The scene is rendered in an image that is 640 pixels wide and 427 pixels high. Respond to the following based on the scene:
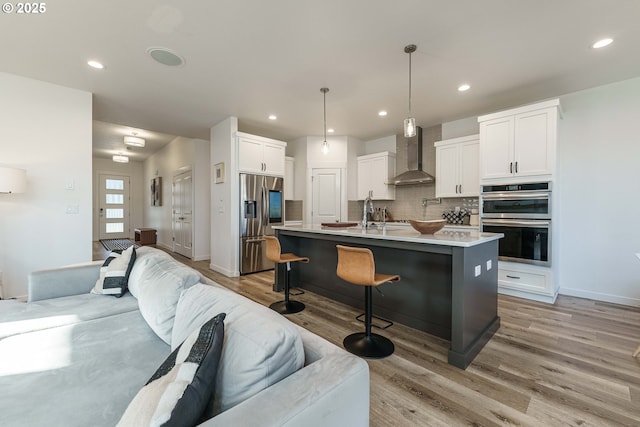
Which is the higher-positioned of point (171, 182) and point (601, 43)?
point (601, 43)

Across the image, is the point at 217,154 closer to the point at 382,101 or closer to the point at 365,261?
the point at 382,101

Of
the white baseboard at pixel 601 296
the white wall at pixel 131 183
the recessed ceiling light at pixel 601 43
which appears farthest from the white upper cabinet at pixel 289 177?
the white wall at pixel 131 183

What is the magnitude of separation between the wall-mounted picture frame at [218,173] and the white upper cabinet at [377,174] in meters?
2.98

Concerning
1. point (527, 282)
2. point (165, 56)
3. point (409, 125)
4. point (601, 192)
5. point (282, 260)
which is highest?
point (165, 56)

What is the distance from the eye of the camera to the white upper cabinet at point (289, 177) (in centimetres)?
614

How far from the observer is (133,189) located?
32.4ft

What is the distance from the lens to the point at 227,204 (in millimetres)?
4914

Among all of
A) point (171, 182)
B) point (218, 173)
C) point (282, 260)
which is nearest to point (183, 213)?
point (171, 182)

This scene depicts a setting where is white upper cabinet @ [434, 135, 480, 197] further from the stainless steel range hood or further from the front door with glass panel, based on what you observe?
the front door with glass panel

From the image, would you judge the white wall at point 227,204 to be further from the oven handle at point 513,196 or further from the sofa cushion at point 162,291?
the oven handle at point 513,196

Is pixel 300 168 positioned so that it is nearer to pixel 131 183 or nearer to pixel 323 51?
pixel 323 51

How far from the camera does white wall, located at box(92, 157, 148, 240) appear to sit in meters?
9.17

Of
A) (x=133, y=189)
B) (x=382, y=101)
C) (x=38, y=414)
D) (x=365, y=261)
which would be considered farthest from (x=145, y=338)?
(x=133, y=189)

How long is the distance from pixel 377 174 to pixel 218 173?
3299mm
